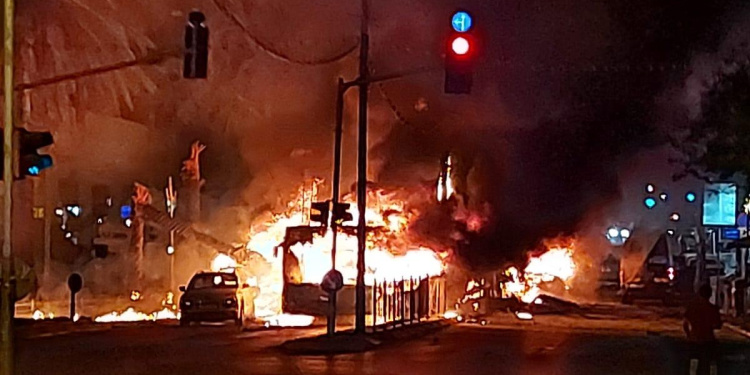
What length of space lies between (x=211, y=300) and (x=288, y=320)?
4204mm

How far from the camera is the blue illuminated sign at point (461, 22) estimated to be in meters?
20.3

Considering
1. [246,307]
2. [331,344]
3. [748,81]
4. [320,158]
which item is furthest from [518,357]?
[320,158]

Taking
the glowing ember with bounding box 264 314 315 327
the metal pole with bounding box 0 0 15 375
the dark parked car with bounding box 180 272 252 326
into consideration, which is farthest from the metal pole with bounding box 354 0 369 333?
the metal pole with bounding box 0 0 15 375

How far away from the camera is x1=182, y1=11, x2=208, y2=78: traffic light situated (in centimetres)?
2111

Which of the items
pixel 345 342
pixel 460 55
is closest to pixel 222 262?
pixel 345 342

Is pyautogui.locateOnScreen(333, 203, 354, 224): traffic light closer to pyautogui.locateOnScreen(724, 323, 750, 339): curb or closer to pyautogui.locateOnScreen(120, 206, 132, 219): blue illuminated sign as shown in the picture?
pyautogui.locateOnScreen(724, 323, 750, 339): curb

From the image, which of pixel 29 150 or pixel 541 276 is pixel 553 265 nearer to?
pixel 541 276

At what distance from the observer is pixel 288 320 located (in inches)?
1629

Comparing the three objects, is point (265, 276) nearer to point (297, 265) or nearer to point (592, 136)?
point (297, 265)

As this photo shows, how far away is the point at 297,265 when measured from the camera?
45.8 meters

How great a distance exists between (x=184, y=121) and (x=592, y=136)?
17.6m

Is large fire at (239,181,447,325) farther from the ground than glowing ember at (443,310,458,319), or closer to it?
farther from the ground

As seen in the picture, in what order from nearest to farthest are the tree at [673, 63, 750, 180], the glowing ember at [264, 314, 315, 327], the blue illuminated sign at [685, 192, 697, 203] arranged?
1. the tree at [673, 63, 750, 180]
2. the glowing ember at [264, 314, 315, 327]
3. the blue illuminated sign at [685, 192, 697, 203]

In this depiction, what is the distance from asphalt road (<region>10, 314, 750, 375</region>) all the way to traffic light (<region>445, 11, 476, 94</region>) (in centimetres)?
486
